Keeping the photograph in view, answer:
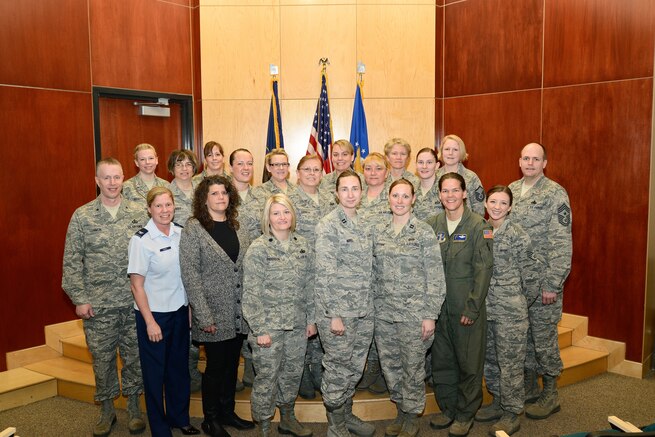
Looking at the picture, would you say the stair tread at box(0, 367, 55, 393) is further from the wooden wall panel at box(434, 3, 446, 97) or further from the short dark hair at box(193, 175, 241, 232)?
the wooden wall panel at box(434, 3, 446, 97)

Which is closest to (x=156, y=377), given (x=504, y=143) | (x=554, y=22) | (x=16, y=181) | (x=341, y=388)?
(x=341, y=388)

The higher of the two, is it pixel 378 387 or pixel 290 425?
pixel 378 387

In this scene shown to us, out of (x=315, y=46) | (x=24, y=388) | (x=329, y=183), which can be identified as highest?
(x=315, y=46)

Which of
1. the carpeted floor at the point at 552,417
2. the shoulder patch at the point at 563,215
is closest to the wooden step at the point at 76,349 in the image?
the carpeted floor at the point at 552,417

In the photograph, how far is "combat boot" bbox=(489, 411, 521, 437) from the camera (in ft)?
11.7

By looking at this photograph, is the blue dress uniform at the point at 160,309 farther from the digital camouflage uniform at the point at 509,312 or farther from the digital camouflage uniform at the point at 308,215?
the digital camouflage uniform at the point at 509,312

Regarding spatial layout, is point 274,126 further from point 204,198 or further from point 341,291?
point 341,291

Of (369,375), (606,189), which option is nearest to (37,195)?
(369,375)

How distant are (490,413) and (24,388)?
144 inches

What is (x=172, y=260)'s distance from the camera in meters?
3.27

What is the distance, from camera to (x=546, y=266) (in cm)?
397

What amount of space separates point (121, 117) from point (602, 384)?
5322 mm

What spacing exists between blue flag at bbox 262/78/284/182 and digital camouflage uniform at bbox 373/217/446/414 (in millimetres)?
2677

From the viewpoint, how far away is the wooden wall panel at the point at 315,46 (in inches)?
235
